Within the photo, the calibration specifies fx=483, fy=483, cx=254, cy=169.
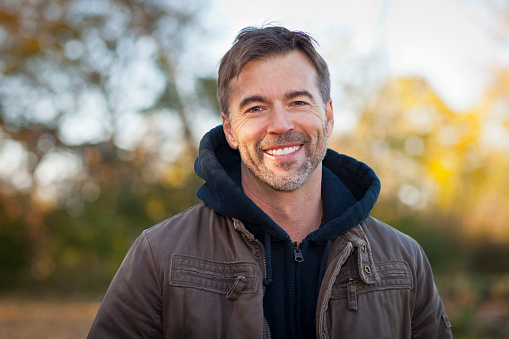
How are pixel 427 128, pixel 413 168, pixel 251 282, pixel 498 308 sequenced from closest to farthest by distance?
pixel 251 282 → pixel 498 308 → pixel 413 168 → pixel 427 128

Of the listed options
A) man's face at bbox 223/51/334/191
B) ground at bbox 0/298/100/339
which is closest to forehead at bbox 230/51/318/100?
man's face at bbox 223/51/334/191

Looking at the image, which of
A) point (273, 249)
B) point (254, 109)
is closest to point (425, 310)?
point (273, 249)

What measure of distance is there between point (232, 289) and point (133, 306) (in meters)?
0.47

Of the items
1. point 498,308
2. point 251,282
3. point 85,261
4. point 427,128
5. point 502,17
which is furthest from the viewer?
point 427,128

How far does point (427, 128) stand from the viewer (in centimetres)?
2219

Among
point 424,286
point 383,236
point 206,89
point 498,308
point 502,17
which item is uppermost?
point 502,17

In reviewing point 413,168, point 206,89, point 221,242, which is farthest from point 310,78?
point 413,168

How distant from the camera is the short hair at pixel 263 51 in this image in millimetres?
2646

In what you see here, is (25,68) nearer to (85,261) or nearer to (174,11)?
(174,11)

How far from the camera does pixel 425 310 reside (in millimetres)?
2555

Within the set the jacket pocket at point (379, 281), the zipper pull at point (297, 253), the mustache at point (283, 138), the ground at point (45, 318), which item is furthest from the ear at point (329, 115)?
the ground at point (45, 318)

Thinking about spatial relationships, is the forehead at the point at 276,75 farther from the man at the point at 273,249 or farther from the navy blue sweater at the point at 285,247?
the navy blue sweater at the point at 285,247

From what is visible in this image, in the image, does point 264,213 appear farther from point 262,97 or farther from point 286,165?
point 262,97

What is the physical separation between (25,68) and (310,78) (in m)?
14.8
